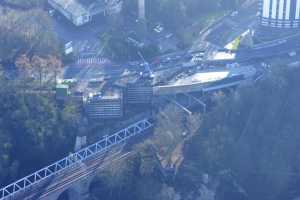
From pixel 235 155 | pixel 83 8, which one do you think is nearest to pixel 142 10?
pixel 83 8

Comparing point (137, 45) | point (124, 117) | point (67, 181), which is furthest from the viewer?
point (137, 45)

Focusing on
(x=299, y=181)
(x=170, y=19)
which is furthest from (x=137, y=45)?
(x=299, y=181)

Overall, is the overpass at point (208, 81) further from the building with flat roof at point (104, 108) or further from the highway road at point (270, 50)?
the building with flat roof at point (104, 108)

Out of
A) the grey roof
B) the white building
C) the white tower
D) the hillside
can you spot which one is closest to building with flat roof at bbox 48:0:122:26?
the grey roof

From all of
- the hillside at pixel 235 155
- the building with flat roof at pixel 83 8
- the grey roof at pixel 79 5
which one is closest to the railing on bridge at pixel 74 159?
the hillside at pixel 235 155

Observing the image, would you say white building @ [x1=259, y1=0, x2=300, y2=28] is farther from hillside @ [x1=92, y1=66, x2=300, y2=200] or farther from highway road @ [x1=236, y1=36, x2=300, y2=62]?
hillside @ [x1=92, y1=66, x2=300, y2=200]

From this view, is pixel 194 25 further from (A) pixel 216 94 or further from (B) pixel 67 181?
(B) pixel 67 181
